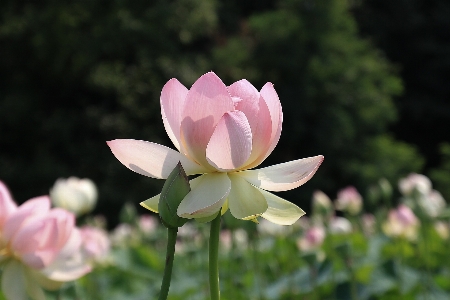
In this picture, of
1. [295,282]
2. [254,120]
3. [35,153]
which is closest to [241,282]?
[295,282]

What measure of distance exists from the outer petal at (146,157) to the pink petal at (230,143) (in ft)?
0.07

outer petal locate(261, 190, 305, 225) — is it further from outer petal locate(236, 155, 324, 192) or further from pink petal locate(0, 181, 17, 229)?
pink petal locate(0, 181, 17, 229)

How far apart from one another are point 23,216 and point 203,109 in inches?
7.1

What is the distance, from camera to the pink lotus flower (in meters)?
0.41

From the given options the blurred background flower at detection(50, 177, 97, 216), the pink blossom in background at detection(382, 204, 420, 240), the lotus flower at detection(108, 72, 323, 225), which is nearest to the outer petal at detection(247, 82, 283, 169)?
the lotus flower at detection(108, 72, 323, 225)

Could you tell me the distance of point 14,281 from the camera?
1.34ft

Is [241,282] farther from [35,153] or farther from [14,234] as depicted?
[35,153]

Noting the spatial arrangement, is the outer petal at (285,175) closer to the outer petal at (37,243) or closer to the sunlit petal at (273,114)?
the sunlit petal at (273,114)

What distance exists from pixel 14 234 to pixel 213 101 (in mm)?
187

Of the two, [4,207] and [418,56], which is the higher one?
[4,207]

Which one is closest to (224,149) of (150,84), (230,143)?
(230,143)

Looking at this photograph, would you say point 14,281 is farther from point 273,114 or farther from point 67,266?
point 273,114

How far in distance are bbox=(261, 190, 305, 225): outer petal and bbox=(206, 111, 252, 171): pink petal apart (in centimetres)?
3

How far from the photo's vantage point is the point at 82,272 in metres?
0.44
